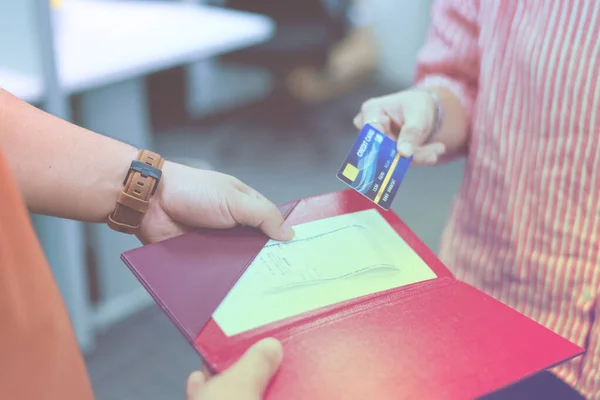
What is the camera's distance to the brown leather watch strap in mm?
769

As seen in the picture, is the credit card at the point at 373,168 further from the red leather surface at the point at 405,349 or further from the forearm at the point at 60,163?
the forearm at the point at 60,163

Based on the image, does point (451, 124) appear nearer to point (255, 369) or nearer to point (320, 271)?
point (320, 271)

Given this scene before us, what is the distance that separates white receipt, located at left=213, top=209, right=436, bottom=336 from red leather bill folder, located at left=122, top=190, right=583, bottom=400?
0.04ft

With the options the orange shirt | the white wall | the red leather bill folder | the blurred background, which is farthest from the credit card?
the white wall

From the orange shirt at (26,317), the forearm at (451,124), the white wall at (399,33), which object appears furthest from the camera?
the white wall at (399,33)

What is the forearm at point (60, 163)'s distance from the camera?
2.40 ft

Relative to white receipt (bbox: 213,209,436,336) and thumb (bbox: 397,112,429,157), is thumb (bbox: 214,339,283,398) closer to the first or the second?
white receipt (bbox: 213,209,436,336)

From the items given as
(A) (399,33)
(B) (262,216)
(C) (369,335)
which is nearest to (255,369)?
(C) (369,335)

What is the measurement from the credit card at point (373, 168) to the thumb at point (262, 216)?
10 cm

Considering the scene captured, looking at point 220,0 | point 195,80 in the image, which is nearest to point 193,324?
point 220,0

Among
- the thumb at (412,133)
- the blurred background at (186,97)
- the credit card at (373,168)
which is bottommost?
the blurred background at (186,97)

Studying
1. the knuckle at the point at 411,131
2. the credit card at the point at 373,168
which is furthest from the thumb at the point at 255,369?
the knuckle at the point at 411,131

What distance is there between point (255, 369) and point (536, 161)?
1.63 feet

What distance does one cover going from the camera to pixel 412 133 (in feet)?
2.72
